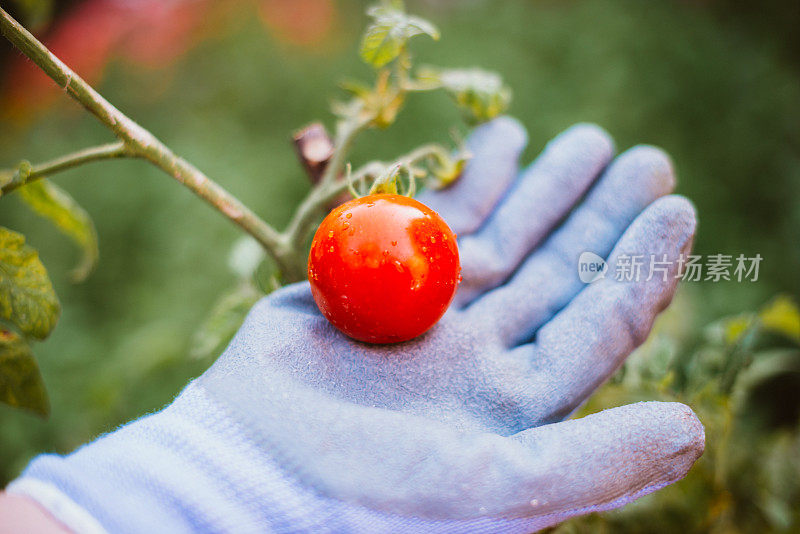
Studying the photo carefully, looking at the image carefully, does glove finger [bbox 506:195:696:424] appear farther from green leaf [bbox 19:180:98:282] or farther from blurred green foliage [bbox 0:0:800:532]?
green leaf [bbox 19:180:98:282]

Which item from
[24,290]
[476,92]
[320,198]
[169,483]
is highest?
[476,92]

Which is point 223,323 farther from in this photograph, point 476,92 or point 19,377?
point 476,92

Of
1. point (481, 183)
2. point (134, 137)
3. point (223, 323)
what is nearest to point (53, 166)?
point (134, 137)

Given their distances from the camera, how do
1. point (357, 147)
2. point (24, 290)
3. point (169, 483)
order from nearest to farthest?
point (169, 483), point (24, 290), point (357, 147)

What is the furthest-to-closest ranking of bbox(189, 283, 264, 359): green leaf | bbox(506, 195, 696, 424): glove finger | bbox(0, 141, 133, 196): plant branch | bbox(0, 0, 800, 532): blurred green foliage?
bbox(0, 0, 800, 532): blurred green foliage < bbox(189, 283, 264, 359): green leaf < bbox(506, 195, 696, 424): glove finger < bbox(0, 141, 133, 196): plant branch

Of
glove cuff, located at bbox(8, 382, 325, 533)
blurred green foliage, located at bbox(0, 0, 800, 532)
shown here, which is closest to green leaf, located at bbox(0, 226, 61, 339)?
glove cuff, located at bbox(8, 382, 325, 533)

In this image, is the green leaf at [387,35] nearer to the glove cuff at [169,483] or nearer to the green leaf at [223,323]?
the green leaf at [223,323]

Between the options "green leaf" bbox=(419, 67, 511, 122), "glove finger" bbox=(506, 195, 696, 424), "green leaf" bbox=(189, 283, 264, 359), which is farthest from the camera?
"green leaf" bbox=(419, 67, 511, 122)

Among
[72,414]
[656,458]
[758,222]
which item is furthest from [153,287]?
[758,222]
